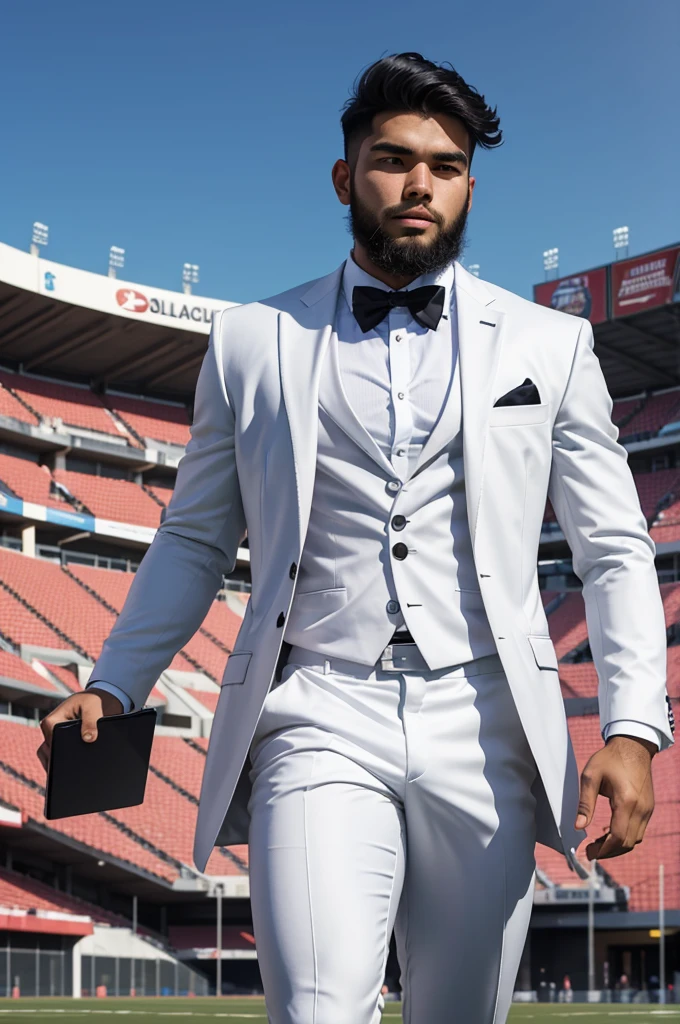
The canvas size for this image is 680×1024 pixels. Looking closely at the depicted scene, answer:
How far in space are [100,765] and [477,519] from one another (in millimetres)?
877

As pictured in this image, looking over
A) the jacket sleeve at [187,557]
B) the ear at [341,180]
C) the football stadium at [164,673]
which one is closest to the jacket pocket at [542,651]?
the jacket sleeve at [187,557]

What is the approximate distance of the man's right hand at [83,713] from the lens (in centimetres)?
263

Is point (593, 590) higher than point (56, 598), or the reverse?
point (56, 598)

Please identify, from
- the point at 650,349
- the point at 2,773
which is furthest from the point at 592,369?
the point at 650,349

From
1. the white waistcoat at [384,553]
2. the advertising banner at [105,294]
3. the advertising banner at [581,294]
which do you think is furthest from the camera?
the advertising banner at [581,294]

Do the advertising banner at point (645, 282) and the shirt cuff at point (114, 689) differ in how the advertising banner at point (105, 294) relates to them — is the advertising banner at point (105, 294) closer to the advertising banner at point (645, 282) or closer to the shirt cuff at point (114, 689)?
the advertising banner at point (645, 282)

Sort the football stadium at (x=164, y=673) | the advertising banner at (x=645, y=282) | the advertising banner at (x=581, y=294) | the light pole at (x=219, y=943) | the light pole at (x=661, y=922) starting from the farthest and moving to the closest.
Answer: the advertising banner at (x=581, y=294) → the advertising banner at (x=645, y=282) → the light pole at (x=661, y=922) → the light pole at (x=219, y=943) → the football stadium at (x=164, y=673)

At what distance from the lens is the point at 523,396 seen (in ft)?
9.07

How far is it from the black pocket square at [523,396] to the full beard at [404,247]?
12.8 inches

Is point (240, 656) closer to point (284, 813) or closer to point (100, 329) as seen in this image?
point (284, 813)

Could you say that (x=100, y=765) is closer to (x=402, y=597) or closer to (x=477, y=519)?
(x=402, y=597)

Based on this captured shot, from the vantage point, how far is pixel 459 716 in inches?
98.3

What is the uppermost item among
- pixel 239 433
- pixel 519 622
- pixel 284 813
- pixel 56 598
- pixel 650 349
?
pixel 650 349

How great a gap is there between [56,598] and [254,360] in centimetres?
3597
